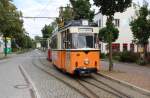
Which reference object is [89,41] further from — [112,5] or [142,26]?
[142,26]

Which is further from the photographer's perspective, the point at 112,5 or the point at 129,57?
the point at 129,57

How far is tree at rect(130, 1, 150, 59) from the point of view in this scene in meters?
35.9

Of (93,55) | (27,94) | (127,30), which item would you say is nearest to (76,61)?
(93,55)

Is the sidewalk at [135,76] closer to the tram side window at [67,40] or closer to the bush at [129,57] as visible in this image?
the tram side window at [67,40]

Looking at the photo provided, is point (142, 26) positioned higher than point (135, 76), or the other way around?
point (142, 26)

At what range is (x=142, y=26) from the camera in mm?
36000

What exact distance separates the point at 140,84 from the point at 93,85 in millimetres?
2525

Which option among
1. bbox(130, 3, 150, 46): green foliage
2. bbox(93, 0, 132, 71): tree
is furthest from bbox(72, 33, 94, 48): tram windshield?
bbox(130, 3, 150, 46): green foliage

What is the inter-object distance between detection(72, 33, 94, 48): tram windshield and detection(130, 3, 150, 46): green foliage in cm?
1335

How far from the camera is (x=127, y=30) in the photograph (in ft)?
256

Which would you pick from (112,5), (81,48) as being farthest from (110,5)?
(81,48)

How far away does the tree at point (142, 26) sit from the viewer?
118ft

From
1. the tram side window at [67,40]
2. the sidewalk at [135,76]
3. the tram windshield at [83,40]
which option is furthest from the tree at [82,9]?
the tram windshield at [83,40]

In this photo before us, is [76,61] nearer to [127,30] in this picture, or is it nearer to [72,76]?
[72,76]
